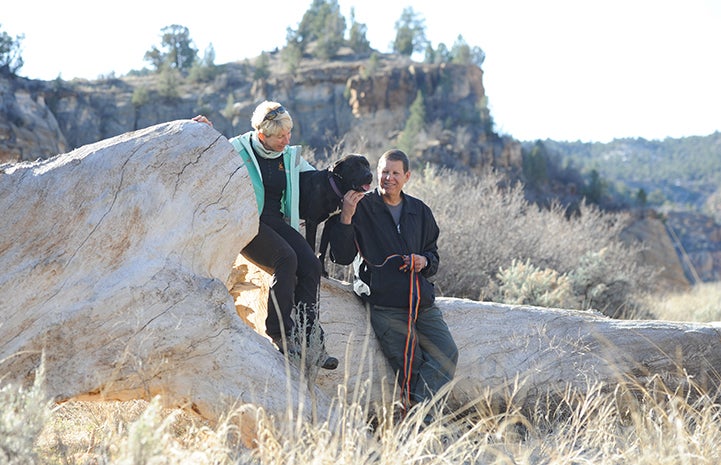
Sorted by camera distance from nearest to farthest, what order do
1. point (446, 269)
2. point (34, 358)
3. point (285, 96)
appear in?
point (34, 358) → point (446, 269) → point (285, 96)

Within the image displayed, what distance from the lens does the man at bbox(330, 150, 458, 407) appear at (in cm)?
458

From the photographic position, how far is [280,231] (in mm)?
4547

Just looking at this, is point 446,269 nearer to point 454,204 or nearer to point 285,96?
point 454,204

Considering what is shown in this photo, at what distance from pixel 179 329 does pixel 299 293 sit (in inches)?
35.0

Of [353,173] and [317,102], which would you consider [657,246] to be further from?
[353,173]

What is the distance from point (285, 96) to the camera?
43.0 metres

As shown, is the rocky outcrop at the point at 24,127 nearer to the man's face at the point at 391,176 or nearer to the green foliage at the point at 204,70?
the green foliage at the point at 204,70

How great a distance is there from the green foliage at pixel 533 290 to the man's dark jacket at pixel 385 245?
368 centimetres

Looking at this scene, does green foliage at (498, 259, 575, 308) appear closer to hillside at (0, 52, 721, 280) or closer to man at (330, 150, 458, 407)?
man at (330, 150, 458, 407)

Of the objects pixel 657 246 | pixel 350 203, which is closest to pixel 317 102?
pixel 657 246

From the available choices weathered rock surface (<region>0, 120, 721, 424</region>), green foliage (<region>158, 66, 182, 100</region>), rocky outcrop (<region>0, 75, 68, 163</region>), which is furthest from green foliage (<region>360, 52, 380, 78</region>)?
weathered rock surface (<region>0, 120, 721, 424</region>)

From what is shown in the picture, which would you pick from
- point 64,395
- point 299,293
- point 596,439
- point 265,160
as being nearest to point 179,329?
point 64,395

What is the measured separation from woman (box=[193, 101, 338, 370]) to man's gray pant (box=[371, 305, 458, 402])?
20.3 inches

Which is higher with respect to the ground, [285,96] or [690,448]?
[285,96]
